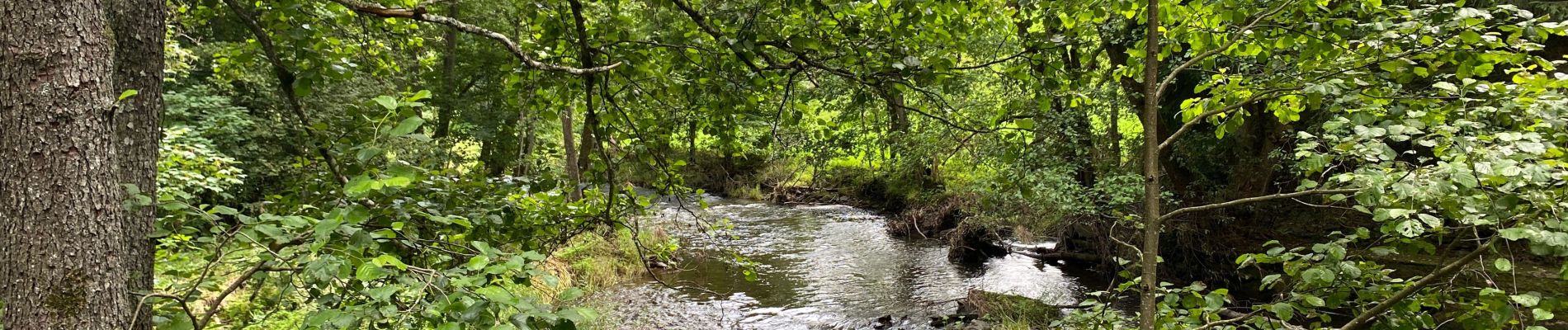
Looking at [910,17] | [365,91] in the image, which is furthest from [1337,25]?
[365,91]

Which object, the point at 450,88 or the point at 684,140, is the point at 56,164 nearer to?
the point at 684,140

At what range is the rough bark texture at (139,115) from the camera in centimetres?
181

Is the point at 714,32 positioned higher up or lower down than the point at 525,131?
lower down

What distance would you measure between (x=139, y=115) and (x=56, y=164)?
350mm

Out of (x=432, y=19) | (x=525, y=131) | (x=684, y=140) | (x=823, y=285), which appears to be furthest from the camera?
(x=525, y=131)

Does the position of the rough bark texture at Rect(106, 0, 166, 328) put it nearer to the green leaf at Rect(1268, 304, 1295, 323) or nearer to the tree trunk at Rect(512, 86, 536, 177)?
the tree trunk at Rect(512, 86, 536, 177)

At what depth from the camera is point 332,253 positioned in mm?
1518

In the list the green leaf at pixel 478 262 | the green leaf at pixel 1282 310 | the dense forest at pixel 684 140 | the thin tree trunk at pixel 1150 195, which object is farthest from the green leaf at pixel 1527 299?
the green leaf at pixel 478 262

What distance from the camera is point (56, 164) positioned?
1.58 metres

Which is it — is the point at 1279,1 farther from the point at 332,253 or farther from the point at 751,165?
the point at 751,165

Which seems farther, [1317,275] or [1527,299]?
[1317,275]

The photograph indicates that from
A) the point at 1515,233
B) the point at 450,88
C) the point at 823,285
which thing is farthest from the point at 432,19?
the point at 450,88

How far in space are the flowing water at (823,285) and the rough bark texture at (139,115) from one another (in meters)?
4.19

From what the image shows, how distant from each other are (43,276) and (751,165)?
18035mm
